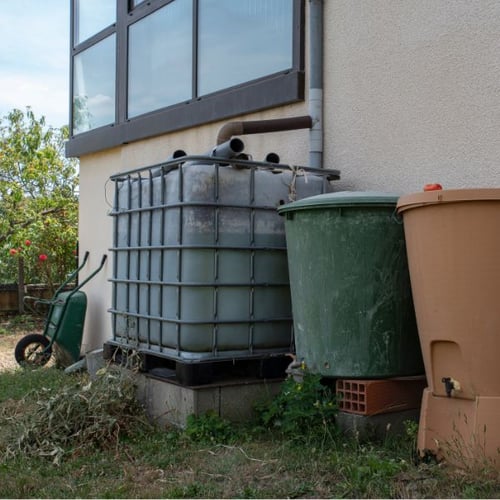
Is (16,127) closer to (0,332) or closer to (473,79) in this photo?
(0,332)

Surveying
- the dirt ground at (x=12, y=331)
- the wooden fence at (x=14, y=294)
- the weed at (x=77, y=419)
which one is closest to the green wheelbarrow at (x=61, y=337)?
the dirt ground at (x=12, y=331)

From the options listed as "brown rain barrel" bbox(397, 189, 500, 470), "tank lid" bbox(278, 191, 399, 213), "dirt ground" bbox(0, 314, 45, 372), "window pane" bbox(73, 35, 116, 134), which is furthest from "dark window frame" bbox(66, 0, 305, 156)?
"dirt ground" bbox(0, 314, 45, 372)

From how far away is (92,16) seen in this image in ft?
33.1

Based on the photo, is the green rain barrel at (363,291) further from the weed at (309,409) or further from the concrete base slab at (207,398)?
the concrete base slab at (207,398)

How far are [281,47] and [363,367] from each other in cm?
334

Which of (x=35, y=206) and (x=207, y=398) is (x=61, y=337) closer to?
(x=207, y=398)

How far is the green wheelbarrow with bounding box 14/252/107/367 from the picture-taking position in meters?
8.68

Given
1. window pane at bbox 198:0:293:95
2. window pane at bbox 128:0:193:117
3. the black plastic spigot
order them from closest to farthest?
1. the black plastic spigot
2. window pane at bbox 198:0:293:95
3. window pane at bbox 128:0:193:117

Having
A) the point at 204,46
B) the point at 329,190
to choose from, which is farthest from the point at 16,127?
the point at 329,190

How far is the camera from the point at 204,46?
7508mm

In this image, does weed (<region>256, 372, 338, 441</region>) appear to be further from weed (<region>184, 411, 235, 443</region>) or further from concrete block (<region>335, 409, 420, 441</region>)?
weed (<region>184, 411, 235, 443</region>)

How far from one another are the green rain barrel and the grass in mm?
430

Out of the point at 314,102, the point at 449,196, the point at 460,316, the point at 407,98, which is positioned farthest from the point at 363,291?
the point at 314,102

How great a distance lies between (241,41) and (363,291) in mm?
3508
